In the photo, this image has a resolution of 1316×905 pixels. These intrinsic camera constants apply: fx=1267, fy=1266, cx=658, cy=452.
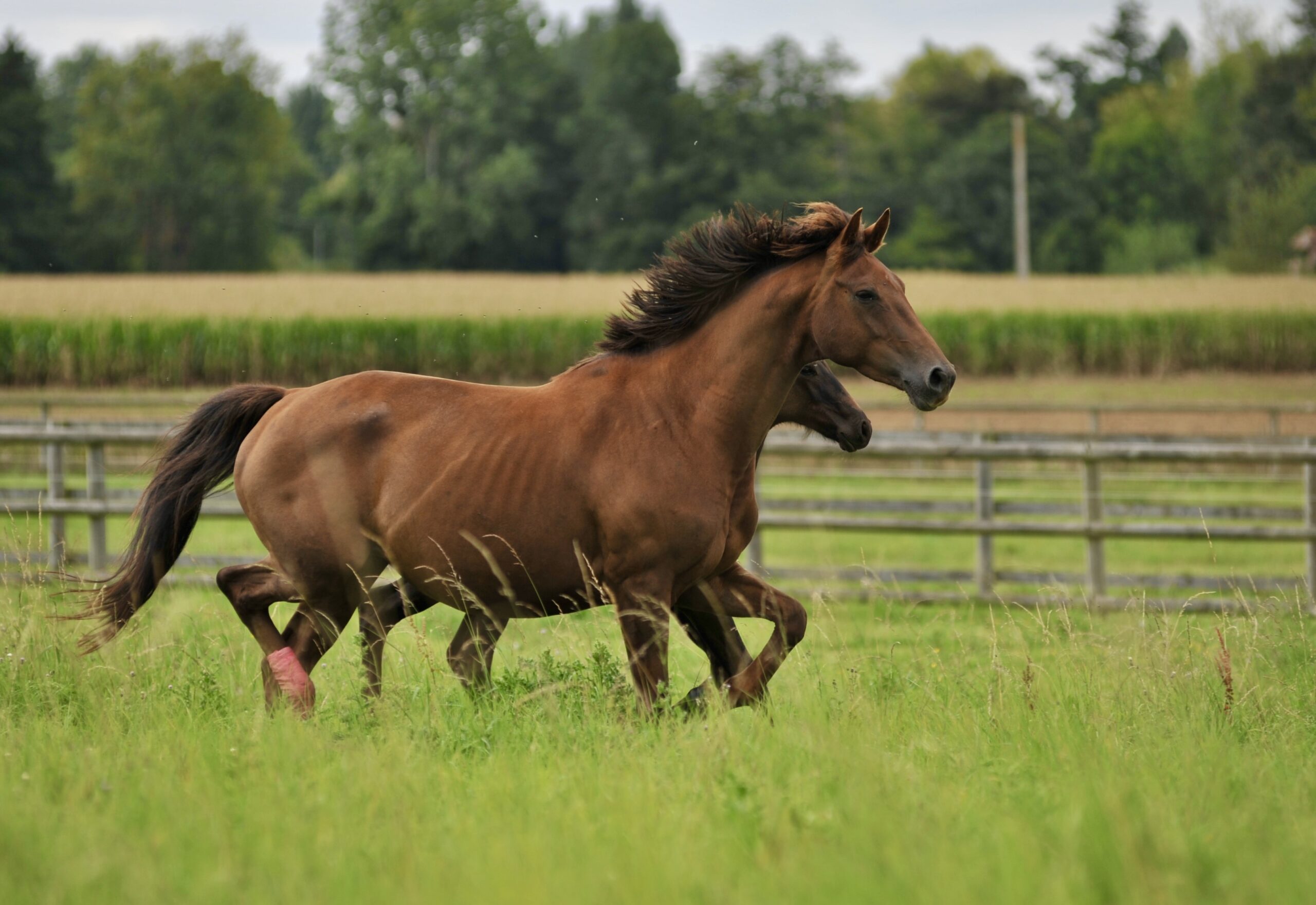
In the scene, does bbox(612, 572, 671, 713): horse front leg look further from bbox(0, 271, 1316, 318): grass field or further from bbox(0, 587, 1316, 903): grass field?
Answer: bbox(0, 271, 1316, 318): grass field

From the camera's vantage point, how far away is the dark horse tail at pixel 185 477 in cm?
503

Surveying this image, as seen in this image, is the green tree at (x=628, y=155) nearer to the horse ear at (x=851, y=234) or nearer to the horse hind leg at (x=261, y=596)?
the horse hind leg at (x=261, y=596)

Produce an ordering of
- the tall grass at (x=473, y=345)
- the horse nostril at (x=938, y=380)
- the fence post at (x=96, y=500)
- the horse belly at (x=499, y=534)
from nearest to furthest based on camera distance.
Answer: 1. the horse nostril at (x=938, y=380)
2. the horse belly at (x=499, y=534)
3. the fence post at (x=96, y=500)
4. the tall grass at (x=473, y=345)

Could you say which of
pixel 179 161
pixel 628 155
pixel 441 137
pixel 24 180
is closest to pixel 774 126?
pixel 628 155

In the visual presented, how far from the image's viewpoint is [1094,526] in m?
8.62

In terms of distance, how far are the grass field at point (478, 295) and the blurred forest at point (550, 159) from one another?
12.4 meters

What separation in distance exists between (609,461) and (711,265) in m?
0.85

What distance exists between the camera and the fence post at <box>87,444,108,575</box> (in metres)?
9.52

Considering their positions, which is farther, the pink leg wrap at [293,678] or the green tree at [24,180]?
the green tree at [24,180]

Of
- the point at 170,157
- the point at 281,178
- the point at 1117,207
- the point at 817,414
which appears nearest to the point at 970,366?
the point at 817,414

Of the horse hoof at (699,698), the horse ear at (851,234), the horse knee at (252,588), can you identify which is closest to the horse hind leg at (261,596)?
the horse knee at (252,588)

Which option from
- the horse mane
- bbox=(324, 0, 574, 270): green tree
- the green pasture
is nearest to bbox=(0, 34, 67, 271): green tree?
bbox=(324, 0, 574, 270): green tree

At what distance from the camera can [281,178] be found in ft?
161

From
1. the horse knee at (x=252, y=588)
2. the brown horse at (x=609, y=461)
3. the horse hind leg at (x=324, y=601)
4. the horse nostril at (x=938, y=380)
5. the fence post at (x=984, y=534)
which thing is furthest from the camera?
the fence post at (x=984, y=534)
